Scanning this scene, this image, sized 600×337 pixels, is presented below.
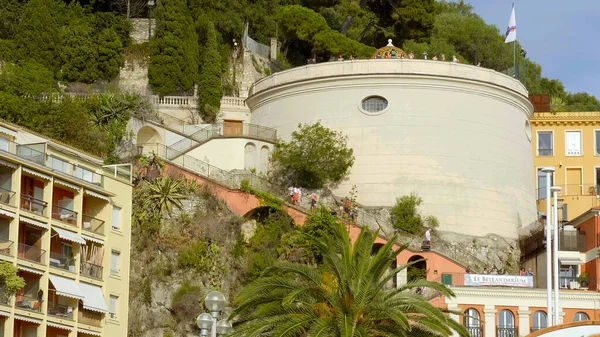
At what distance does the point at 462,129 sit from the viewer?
76.6 m

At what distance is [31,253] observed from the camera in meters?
54.0

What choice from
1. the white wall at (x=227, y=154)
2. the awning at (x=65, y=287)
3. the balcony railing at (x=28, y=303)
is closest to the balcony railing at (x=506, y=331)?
the white wall at (x=227, y=154)

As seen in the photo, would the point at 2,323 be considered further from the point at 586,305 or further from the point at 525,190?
the point at 525,190

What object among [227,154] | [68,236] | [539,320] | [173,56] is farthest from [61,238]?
[173,56]

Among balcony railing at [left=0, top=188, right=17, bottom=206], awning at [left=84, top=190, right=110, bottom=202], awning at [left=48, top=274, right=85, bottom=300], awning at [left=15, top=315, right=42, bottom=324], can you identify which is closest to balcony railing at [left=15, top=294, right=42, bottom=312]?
awning at [left=15, top=315, right=42, bottom=324]

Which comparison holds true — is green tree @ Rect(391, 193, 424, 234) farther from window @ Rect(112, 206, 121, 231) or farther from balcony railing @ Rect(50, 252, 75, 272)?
balcony railing @ Rect(50, 252, 75, 272)

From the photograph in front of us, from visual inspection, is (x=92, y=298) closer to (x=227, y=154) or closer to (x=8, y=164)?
(x=8, y=164)

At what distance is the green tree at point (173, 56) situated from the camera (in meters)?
82.6

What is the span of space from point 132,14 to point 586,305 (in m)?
37.1

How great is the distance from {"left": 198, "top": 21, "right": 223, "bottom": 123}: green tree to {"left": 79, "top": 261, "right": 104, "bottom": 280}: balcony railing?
946 inches

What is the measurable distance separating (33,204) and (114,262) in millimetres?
4896

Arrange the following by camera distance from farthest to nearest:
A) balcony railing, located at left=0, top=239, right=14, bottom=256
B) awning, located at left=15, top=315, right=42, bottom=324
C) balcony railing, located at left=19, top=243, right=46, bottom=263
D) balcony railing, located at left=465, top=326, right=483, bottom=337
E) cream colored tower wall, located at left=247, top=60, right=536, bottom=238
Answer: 1. cream colored tower wall, located at left=247, top=60, right=536, bottom=238
2. balcony railing, located at left=465, top=326, right=483, bottom=337
3. balcony railing, located at left=19, top=243, right=46, bottom=263
4. balcony railing, located at left=0, top=239, right=14, bottom=256
5. awning, located at left=15, top=315, right=42, bottom=324

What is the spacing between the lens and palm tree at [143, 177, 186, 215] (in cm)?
6838

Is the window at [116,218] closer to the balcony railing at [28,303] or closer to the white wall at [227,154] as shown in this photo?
the balcony railing at [28,303]
